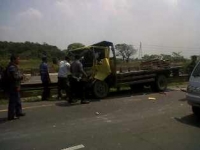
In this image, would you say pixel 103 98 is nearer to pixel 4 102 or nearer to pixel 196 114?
pixel 4 102

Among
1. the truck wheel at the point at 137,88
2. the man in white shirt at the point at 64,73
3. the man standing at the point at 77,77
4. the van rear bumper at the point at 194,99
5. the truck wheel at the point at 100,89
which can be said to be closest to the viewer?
the van rear bumper at the point at 194,99

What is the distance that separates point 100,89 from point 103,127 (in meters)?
5.06

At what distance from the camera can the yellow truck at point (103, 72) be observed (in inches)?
493

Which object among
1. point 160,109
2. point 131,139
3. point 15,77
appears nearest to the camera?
point 131,139

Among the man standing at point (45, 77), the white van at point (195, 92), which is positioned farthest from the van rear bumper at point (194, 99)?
the man standing at point (45, 77)

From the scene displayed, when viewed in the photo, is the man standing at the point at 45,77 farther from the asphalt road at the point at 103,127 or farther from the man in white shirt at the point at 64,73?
the asphalt road at the point at 103,127

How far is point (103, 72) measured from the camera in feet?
41.7

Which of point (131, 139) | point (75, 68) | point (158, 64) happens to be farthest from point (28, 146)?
point (158, 64)

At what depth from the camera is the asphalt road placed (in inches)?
243

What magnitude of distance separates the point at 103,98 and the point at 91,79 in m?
0.93

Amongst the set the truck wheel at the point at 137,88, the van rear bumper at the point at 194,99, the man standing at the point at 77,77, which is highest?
the man standing at the point at 77,77

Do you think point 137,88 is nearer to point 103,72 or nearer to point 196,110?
point 103,72

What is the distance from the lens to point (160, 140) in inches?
254

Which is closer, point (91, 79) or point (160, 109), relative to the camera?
point (160, 109)
